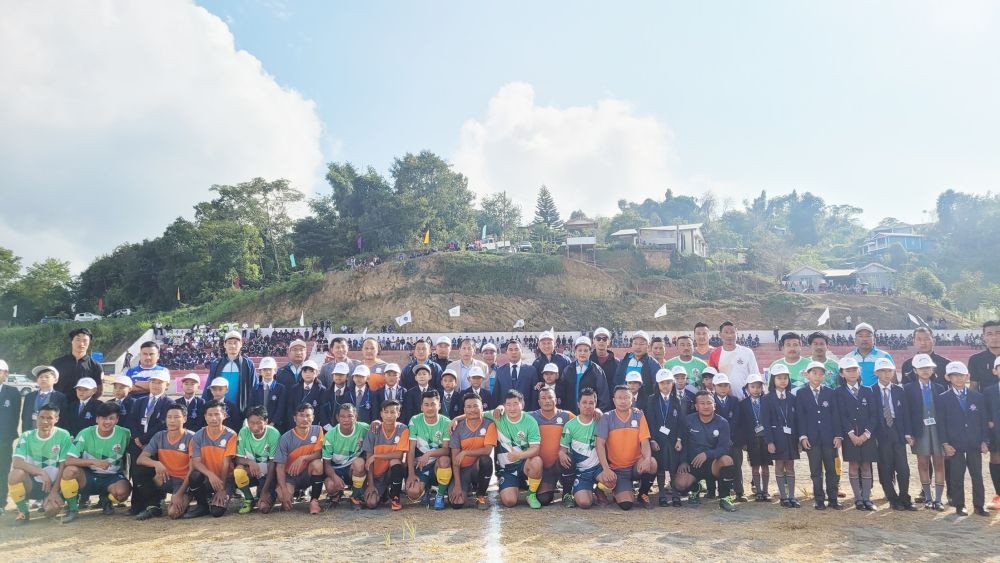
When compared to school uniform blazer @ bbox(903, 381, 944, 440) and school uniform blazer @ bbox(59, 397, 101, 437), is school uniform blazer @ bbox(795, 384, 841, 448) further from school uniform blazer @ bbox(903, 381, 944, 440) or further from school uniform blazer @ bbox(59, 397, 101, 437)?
school uniform blazer @ bbox(59, 397, 101, 437)

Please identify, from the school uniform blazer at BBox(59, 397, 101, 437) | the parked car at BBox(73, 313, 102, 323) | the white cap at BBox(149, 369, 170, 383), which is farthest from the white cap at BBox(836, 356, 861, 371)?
the parked car at BBox(73, 313, 102, 323)

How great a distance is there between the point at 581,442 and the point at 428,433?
5.61ft

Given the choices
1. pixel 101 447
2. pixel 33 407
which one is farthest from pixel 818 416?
pixel 33 407

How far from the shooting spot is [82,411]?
6.66 metres

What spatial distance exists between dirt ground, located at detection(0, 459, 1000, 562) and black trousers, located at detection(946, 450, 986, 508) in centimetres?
18

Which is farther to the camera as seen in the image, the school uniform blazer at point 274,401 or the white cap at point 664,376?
the school uniform blazer at point 274,401

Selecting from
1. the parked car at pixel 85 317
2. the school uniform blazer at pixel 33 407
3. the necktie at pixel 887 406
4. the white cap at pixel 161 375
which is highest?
the parked car at pixel 85 317

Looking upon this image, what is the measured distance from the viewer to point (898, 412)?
20.9 ft

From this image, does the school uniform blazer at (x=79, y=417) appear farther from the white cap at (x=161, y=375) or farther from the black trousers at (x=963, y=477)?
the black trousers at (x=963, y=477)

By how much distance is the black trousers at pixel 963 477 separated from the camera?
601 centimetres

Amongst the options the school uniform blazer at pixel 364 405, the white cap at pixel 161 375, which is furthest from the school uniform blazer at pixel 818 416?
the white cap at pixel 161 375

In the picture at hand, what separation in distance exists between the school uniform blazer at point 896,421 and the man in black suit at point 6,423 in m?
9.61

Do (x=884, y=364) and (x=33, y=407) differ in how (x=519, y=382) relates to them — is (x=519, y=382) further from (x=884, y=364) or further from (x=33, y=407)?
(x=33, y=407)

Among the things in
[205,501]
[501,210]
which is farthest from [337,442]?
[501,210]
